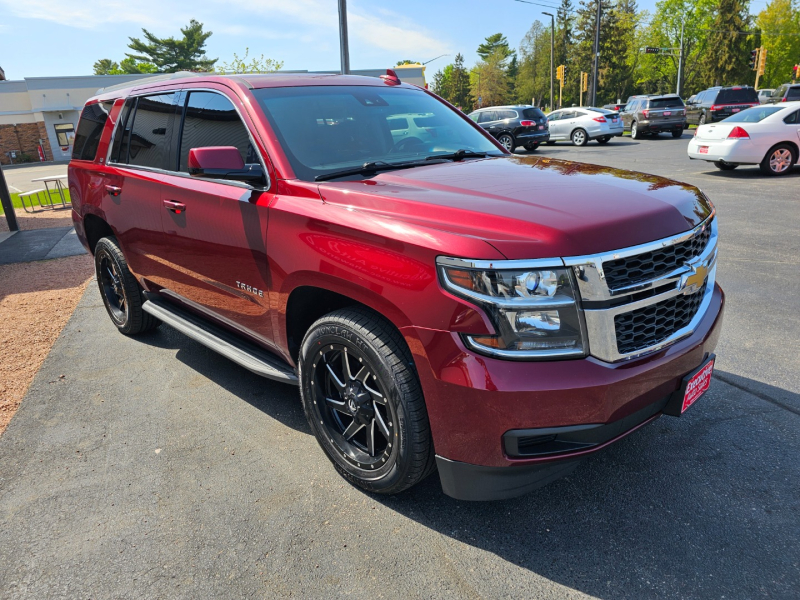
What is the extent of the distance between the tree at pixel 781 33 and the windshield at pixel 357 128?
79.5 metres

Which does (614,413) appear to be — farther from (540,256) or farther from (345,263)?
(345,263)

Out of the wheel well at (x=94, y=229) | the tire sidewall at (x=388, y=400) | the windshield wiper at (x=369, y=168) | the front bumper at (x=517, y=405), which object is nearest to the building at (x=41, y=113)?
the wheel well at (x=94, y=229)

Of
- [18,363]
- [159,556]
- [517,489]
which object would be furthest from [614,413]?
[18,363]

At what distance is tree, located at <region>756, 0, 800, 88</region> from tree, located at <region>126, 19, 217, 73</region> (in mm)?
63961

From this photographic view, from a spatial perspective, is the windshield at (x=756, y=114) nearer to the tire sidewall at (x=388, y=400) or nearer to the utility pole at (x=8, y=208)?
the tire sidewall at (x=388, y=400)

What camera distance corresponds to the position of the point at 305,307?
3.03 m

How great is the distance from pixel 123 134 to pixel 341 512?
3448 mm

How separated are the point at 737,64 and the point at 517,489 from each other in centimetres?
8144

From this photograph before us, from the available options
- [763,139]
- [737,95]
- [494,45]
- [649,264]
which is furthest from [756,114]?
[494,45]

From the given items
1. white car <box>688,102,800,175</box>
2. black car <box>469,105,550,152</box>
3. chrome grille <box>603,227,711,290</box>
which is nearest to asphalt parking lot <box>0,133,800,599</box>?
chrome grille <box>603,227,711,290</box>

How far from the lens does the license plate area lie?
2.46 metres

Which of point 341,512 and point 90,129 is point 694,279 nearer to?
point 341,512

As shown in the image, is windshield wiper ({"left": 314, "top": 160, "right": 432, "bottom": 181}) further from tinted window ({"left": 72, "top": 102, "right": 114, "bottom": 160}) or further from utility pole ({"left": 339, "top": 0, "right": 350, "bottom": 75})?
utility pole ({"left": 339, "top": 0, "right": 350, "bottom": 75})

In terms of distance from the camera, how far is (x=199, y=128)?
12.0ft
